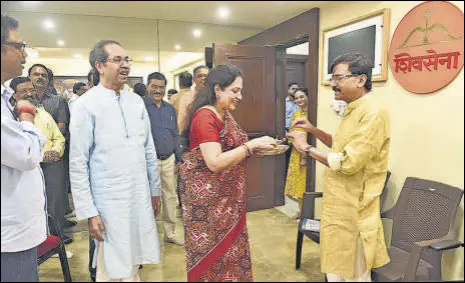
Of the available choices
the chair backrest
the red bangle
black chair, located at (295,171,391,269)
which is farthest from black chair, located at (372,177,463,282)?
the red bangle

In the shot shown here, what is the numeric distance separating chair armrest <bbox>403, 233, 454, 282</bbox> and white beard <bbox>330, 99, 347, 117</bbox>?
513 mm

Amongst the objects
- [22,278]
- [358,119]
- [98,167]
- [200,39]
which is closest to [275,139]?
[358,119]

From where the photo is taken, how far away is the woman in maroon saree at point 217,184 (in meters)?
1.03

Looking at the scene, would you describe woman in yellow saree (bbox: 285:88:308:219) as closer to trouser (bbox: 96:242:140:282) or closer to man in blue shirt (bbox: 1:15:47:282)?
trouser (bbox: 96:242:140:282)

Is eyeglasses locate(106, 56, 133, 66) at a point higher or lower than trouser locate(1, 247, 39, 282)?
higher

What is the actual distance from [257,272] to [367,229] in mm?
424

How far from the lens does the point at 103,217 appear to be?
1.02 m

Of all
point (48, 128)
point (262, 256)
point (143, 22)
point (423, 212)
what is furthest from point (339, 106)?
point (48, 128)

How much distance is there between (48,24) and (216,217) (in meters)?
0.80

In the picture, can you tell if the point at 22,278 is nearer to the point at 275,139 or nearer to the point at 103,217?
the point at 103,217

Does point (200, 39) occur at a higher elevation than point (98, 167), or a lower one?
higher

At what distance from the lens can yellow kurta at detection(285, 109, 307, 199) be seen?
3.95ft

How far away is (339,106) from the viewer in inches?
46.4

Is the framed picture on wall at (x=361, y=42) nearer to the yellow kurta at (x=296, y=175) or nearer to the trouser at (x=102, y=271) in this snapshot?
the yellow kurta at (x=296, y=175)
